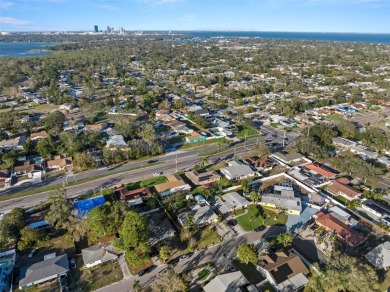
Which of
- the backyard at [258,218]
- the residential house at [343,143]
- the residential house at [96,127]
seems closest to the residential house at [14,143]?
the residential house at [96,127]

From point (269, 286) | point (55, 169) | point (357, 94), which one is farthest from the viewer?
point (357, 94)

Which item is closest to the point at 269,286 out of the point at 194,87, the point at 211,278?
the point at 211,278

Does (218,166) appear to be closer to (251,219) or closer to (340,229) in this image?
(251,219)

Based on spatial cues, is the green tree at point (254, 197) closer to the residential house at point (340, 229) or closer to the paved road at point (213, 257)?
the paved road at point (213, 257)

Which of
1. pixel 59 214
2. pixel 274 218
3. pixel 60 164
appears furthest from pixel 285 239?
pixel 60 164

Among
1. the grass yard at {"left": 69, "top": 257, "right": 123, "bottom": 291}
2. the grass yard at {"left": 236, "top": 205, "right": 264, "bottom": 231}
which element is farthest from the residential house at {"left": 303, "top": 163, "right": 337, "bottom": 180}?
the grass yard at {"left": 69, "top": 257, "right": 123, "bottom": 291}

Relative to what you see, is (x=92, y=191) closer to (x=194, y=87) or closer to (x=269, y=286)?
(x=269, y=286)

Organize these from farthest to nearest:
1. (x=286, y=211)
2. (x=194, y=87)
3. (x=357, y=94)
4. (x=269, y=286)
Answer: (x=194, y=87)
(x=357, y=94)
(x=286, y=211)
(x=269, y=286)
